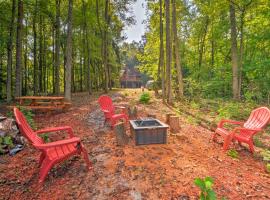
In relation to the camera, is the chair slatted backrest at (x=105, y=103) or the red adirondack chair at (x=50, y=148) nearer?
the red adirondack chair at (x=50, y=148)

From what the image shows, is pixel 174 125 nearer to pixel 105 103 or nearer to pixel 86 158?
pixel 105 103

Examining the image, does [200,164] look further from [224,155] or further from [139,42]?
[139,42]

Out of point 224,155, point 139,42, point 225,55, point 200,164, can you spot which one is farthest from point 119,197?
point 139,42

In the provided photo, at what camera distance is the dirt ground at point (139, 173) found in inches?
97.1

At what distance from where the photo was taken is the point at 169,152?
3662 mm

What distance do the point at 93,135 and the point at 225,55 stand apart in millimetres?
14292

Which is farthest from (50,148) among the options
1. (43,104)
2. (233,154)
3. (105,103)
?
(43,104)

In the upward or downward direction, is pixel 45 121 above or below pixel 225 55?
below

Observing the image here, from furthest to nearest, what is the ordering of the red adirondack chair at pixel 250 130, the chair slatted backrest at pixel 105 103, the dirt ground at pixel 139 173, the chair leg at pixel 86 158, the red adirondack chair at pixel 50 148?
the chair slatted backrest at pixel 105 103 → the red adirondack chair at pixel 250 130 → the chair leg at pixel 86 158 → the red adirondack chair at pixel 50 148 → the dirt ground at pixel 139 173

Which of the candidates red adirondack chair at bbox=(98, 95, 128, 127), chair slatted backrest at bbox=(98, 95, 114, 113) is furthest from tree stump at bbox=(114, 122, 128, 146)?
chair slatted backrest at bbox=(98, 95, 114, 113)

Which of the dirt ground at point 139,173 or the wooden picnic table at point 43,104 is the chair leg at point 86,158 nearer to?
the dirt ground at point 139,173

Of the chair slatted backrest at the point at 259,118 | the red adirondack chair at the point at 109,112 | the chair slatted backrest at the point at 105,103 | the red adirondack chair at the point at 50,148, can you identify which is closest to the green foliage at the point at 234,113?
the chair slatted backrest at the point at 259,118

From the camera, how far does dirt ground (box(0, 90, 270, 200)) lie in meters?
2.47

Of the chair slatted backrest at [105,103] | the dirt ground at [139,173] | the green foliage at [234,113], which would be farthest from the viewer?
the green foliage at [234,113]
